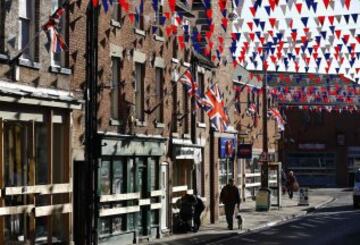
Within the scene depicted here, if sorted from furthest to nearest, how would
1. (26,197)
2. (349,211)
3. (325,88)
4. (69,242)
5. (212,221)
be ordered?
(325,88), (349,211), (212,221), (69,242), (26,197)

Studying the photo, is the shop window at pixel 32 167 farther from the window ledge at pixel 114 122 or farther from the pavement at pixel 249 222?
the pavement at pixel 249 222

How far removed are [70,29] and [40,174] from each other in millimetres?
4063

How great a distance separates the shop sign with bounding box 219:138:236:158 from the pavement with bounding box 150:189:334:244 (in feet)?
9.44

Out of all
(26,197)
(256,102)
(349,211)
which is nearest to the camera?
(26,197)

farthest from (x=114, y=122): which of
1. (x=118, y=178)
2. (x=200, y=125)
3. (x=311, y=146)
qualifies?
(x=311, y=146)

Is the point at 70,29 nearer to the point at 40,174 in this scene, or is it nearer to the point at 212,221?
the point at 40,174

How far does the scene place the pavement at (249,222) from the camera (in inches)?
1006

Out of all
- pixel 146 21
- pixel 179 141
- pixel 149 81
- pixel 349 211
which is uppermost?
pixel 146 21

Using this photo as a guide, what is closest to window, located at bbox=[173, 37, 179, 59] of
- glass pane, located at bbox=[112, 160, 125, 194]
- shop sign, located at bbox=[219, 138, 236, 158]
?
glass pane, located at bbox=[112, 160, 125, 194]

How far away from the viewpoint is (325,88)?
65062mm

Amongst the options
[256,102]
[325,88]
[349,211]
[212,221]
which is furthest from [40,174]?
[325,88]

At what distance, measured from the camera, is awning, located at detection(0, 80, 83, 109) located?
57.2 feet

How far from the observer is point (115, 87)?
78.5 feet

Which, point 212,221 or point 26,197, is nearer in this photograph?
point 26,197
